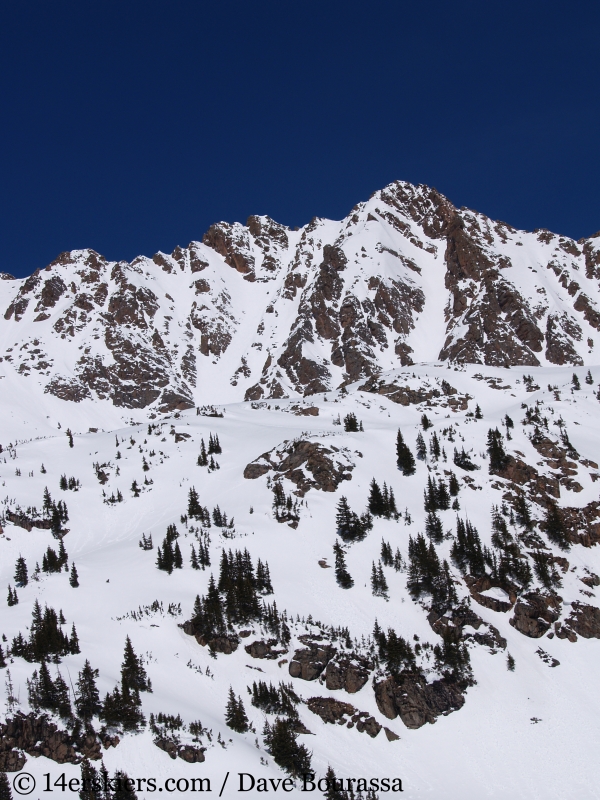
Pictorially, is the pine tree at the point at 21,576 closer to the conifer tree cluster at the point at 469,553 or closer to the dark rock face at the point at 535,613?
the conifer tree cluster at the point at 469,553

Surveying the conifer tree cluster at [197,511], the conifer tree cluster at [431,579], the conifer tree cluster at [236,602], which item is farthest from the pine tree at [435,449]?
the conifer tree cluster at [236,602]

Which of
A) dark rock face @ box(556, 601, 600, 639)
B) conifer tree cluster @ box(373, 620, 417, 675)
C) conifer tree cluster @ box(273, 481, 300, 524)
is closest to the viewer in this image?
conifer tree cluster @ box(373, 620, 417, 675)

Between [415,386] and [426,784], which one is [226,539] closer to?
[426,784]

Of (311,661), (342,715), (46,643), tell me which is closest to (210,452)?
(311,661)

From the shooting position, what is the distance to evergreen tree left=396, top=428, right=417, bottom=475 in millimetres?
82750

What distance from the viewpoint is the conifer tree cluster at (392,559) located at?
208 ft

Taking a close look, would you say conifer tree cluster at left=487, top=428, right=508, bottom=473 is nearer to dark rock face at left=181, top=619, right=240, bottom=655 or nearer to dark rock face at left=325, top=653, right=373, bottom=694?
dark rock face at left=325, top=653, right=373, bottom=694

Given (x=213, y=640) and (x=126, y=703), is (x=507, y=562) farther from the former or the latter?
(x=126, y=703)

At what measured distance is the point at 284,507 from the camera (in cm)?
7331

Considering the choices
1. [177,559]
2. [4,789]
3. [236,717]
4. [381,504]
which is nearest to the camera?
[4,789]

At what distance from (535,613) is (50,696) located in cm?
4233

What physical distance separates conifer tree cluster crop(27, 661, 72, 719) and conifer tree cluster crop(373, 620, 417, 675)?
944 inches

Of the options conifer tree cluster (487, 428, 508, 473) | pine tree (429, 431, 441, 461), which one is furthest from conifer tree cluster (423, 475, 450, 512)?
conifer tree cluster (487, 428, 508, 473)

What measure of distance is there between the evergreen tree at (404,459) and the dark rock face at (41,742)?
2132 inches
